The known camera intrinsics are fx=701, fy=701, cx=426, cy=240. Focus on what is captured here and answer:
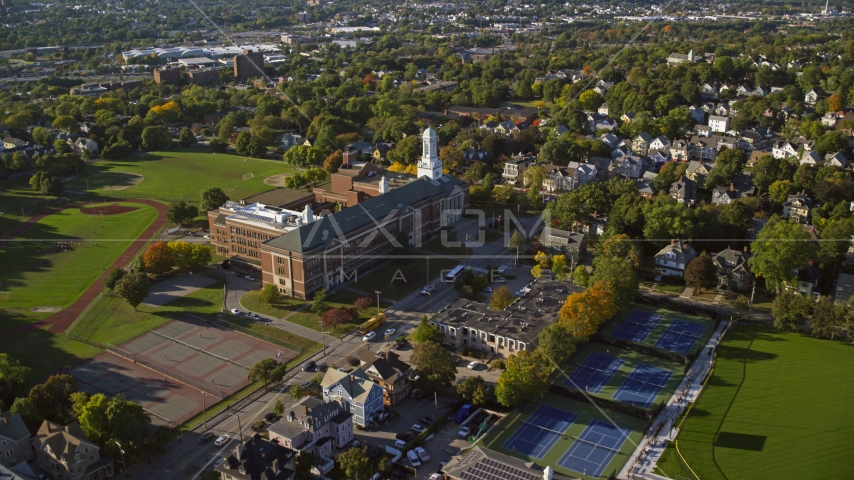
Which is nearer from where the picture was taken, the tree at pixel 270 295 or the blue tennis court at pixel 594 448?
the blue tennis court at pixel 594 448

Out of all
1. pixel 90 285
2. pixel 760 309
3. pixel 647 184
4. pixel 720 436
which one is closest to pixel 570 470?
pixel 720 436

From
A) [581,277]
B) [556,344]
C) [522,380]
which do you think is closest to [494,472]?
[522,380]

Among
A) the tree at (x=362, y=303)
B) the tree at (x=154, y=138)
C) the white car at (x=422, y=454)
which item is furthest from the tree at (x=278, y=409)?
the tree at (x=154, y=138)

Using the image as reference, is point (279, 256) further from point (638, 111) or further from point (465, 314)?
point (638, 111)

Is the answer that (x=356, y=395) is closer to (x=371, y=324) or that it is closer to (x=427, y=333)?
(x=427, y=333)

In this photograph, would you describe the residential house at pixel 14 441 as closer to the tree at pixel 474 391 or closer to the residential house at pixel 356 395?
the residential house at pixel 356 395
